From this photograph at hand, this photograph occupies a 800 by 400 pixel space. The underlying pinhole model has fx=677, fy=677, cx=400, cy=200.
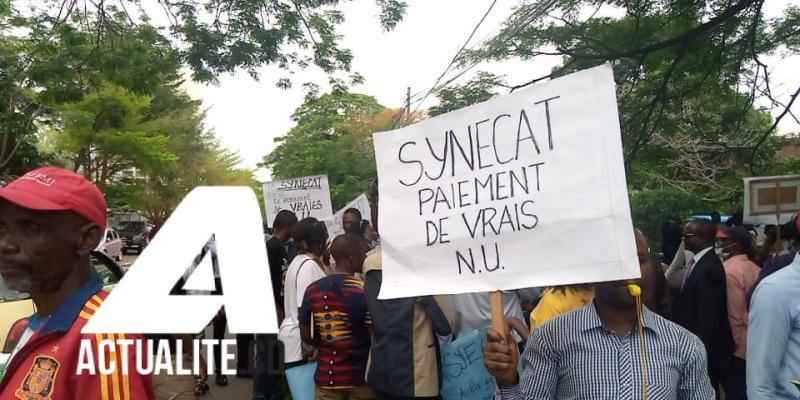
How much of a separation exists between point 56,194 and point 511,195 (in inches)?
53.6

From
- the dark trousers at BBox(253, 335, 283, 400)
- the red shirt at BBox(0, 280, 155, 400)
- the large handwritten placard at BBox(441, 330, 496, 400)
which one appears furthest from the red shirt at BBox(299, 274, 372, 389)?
the red shirt at BBox(0, 280, 155, 400)

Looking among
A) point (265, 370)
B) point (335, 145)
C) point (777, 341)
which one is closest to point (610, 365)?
point (777, 341)

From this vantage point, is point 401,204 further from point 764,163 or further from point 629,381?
point 764,163

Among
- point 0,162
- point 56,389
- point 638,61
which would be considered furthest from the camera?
point 0,162

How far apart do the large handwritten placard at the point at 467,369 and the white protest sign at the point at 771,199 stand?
4.95m

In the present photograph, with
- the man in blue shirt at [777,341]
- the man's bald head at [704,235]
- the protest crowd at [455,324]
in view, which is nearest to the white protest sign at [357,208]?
the protest crowd at [455,324]

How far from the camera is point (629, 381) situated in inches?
88.3

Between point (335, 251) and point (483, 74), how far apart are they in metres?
4.32

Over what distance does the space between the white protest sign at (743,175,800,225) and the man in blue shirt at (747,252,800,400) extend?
5.08 meters

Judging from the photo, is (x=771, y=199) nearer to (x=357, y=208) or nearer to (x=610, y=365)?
(x=357, y=208)

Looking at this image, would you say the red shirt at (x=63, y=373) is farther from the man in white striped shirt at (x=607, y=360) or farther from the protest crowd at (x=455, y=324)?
the man in white striped shirt at (x=607, y=360)

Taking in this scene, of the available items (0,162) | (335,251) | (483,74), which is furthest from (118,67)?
(0,162)

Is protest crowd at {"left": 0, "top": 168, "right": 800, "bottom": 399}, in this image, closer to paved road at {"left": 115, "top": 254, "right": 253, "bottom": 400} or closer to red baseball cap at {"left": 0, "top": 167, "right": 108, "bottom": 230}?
red baseball cap at {"left": 0, "top": 167, "right": 108, "bottom": 230}

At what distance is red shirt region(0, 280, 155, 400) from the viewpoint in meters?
1.58
